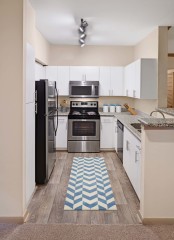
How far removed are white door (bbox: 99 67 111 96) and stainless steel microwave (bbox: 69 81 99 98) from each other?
0.52 feet

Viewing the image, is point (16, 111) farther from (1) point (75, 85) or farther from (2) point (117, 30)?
(1) point (75, 85)

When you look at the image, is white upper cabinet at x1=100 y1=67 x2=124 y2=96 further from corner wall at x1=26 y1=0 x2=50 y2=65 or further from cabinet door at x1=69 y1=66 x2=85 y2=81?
corner wall at x1=26 y1=0 x2=50 y2=65

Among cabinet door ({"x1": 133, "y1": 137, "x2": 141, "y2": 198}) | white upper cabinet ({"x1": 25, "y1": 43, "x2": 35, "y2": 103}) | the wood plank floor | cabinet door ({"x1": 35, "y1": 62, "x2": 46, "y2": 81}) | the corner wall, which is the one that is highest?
the corner wall

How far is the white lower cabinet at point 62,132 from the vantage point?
689cm

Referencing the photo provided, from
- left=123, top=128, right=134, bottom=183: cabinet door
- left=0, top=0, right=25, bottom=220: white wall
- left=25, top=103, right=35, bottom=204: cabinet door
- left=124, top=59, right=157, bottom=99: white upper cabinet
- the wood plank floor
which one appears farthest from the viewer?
left=124, top=59, right=157, bottom=99: white upper cabinet

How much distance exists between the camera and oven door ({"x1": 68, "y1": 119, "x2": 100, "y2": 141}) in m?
6.90

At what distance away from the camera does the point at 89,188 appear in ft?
14.5

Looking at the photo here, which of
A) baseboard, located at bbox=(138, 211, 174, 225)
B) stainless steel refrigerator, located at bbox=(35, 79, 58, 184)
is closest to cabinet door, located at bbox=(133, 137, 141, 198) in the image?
baseboard, located at bbox=(138, 211, 174, 225)

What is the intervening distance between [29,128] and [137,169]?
1.50 meters

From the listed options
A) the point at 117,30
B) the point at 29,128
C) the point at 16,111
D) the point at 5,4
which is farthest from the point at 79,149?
the point at 5,4

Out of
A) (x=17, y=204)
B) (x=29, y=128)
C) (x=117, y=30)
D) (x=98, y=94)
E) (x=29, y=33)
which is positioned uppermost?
(x=117, y=30)

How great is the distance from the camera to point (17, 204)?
10.7 feet

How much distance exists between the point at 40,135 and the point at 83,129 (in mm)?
2498

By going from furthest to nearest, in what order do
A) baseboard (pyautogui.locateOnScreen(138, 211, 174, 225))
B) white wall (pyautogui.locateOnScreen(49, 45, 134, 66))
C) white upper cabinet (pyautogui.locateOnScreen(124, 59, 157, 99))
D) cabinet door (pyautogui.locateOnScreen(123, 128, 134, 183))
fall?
white wall (pyautogui.locateOnScreen(49, 45, 134, 66))
white upper cabinet (pyautogui.locateOnScreen(124, 59, 157, 99))
cabinet door (pyautogui.locateOnScreen(123, 128, 134, 183))
baseboard (pyautogui.locateOnScreen(138, 211, 174, 225))
